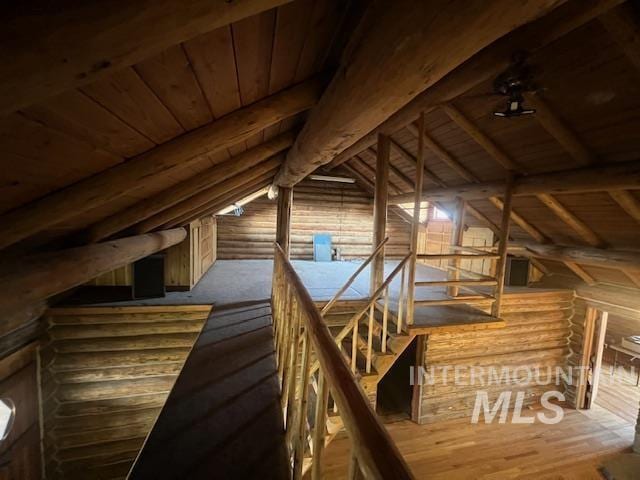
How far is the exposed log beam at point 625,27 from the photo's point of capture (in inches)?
77.4

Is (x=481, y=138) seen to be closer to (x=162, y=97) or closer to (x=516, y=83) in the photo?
(x=516, y=83)

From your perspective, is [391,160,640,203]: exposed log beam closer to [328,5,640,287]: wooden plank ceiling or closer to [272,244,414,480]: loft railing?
[328,5,640,287]: wooden plank ceiling

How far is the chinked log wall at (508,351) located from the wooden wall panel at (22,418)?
5879 millimetres

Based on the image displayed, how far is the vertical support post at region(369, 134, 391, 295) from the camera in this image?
14.0 ft

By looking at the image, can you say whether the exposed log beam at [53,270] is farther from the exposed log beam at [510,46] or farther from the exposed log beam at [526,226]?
the exposed log beam at [526,226]

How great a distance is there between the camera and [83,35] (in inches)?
21.9

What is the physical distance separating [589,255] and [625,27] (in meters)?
3.83

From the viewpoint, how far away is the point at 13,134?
1.02 m

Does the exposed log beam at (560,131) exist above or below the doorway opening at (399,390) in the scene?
above

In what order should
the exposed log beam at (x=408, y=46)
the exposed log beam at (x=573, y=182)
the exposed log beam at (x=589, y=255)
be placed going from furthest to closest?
the exposed log beam at (x=589, y=255)
the exposed log beam at (x=573, y=182)
the exposed log beam at (x=408, y=46)

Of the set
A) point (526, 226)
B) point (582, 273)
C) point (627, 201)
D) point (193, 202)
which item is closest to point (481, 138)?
point (627, 201)

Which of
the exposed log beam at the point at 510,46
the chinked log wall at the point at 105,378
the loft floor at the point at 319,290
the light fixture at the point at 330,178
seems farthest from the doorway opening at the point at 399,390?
the light fixture at the point at 330,178

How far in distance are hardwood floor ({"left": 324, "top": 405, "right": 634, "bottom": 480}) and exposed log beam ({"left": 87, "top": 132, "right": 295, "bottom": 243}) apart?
4232 mm

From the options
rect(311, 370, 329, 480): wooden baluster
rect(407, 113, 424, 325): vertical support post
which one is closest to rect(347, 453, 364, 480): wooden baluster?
rect(311, 370, 329, 480): wooden baluster
